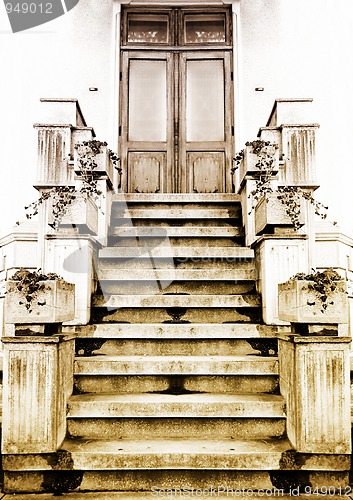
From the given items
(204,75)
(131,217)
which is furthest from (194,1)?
(131,217)

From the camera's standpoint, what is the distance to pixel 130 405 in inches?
131

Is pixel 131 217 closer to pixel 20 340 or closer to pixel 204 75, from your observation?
pixel 20 340

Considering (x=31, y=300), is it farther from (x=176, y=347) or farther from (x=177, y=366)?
(x=176, y=347)

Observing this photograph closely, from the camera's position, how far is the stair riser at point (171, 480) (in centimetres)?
300

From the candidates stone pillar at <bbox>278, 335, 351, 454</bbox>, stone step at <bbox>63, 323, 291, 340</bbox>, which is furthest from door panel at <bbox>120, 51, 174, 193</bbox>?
stone pillar at <bbox>278, 335, 351, 454</bbox>

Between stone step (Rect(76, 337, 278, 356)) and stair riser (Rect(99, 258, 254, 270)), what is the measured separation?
3.38 ft

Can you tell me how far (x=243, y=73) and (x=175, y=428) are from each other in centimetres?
575

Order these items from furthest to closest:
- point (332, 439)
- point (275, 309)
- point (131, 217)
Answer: point (131, 217) < point (275, 309) < point (332, 439)

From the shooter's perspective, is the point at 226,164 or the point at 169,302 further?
the point at 226,164

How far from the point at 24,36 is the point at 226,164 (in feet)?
11.7

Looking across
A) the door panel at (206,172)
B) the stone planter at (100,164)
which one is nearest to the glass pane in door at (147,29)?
the door panel at (206,172)

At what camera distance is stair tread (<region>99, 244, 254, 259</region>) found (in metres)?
4.87

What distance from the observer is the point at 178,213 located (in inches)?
218

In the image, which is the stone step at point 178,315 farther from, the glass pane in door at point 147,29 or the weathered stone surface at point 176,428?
the glass pane in door at point 147,29
